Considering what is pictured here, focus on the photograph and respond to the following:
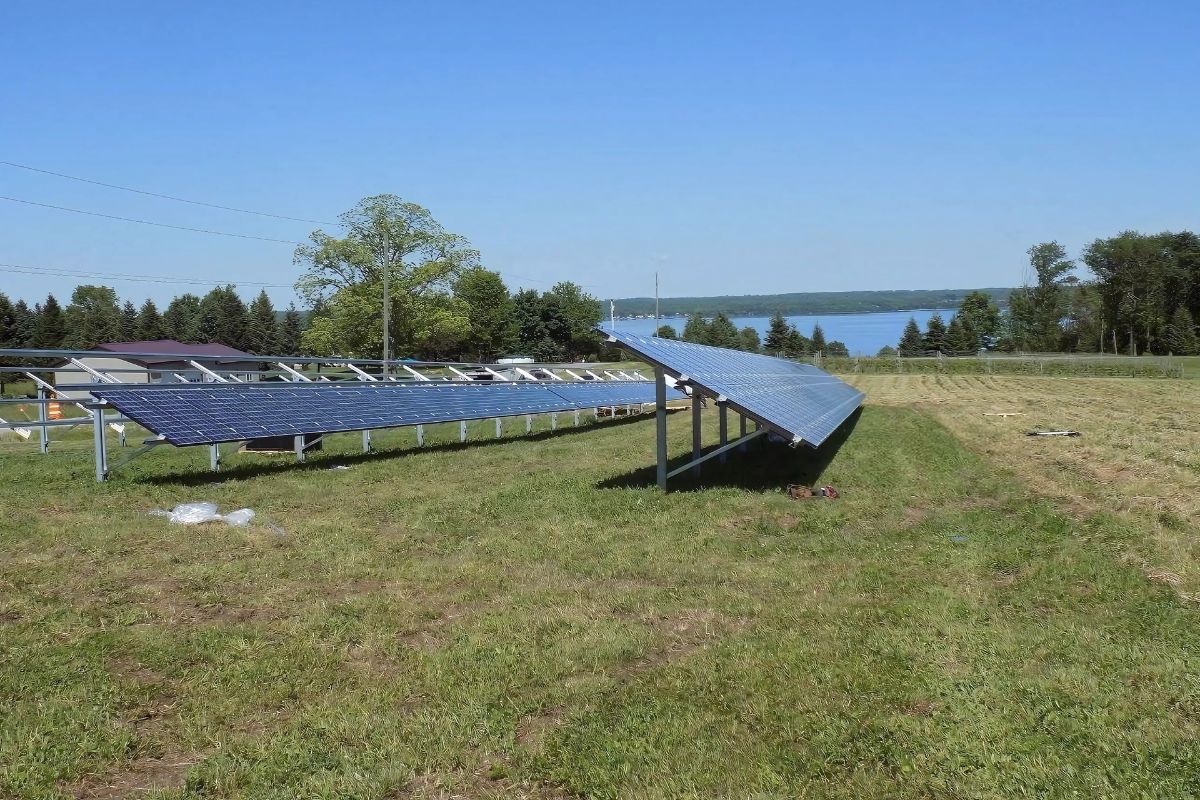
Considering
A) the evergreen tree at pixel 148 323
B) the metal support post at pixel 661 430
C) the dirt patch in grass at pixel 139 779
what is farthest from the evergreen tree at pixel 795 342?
the dirt patch in grass at pixel 139 779

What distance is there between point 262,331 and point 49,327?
75.4 feet

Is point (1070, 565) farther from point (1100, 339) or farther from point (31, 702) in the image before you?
point (1100, 339)

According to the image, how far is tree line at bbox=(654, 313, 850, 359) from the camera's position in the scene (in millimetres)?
104562

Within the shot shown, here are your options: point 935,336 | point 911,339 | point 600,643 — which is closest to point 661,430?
point 600,643

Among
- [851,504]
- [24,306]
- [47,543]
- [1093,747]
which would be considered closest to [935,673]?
[1093,747]

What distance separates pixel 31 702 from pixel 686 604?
4.80 meters

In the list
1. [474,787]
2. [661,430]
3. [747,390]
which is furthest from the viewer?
[747,390]

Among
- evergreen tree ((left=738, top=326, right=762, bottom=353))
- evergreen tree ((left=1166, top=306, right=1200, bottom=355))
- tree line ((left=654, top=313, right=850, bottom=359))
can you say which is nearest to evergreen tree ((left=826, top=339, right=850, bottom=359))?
tree line ((left=654, top=313, right=850, bottom=359))

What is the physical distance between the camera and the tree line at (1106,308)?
10081 cm

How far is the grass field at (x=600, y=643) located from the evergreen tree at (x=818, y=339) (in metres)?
95.3

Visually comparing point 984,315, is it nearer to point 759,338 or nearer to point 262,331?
point 759,338

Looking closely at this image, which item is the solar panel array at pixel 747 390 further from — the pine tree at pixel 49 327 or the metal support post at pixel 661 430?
the pine tree at pixel 49 327

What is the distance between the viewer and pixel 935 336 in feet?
365

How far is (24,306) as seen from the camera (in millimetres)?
89500
